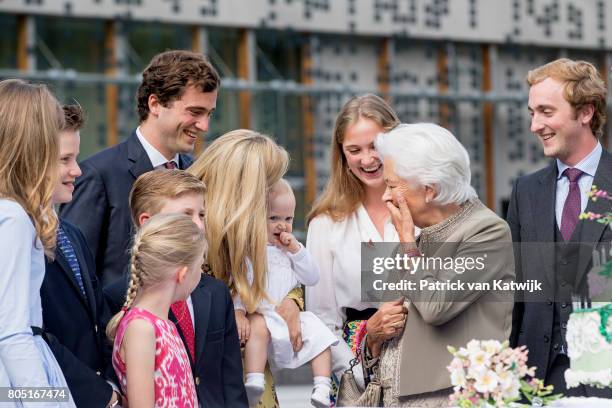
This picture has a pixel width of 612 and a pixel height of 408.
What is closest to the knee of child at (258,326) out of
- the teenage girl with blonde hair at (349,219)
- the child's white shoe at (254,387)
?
the child's white shoe at (254,387)

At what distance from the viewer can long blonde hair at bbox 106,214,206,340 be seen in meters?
3.84

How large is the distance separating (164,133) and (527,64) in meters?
14.0

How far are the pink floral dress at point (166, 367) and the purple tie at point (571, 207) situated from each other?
1652 mm

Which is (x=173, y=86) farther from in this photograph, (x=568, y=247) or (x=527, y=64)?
(x=527, y=64)

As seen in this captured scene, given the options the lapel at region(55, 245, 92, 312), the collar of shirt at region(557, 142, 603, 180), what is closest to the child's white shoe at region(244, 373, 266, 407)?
the lapel at region(55, 245, 92, 312)

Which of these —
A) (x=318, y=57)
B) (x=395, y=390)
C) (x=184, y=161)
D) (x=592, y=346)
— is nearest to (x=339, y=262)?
(x=184, y=161)

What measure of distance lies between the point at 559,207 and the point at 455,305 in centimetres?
105

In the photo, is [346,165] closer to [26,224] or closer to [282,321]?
[282,321]

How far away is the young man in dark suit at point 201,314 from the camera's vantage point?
13.2 ft

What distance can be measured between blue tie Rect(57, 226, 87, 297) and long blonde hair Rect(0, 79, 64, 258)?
1.03ft

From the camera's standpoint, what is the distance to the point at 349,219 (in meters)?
5.00

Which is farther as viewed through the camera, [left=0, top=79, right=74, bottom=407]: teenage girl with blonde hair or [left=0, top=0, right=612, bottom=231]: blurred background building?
[left=0, top=0, right=612, bottom=231]: blurred background building

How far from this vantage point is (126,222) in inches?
183

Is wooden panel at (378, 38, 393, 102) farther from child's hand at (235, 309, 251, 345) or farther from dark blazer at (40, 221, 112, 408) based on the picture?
dark blazer at (40, 221, 112, 408)
